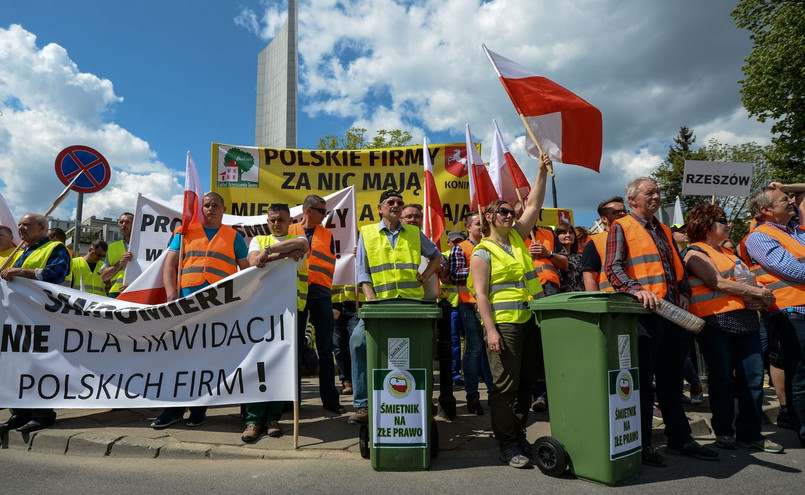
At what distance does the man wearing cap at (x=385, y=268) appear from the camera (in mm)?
4375

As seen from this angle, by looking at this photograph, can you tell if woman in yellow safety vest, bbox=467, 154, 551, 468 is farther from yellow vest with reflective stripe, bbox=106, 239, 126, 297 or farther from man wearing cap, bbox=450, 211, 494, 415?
yellow vest with reflective stripe, bbox=106, 239, 126, 297

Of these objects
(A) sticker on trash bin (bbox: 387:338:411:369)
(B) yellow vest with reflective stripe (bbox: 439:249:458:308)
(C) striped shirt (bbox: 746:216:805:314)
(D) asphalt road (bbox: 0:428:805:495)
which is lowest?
(D) asphalt road (bbox: 0:428:805:495)

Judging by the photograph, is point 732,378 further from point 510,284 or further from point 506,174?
point 506,174

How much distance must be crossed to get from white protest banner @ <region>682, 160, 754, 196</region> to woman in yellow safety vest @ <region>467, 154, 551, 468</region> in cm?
430

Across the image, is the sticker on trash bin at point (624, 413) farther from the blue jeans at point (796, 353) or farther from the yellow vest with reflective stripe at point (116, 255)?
the yellow vest with reflective stripe at point (116, 255)

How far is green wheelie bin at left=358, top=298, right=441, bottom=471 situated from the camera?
3529 mm

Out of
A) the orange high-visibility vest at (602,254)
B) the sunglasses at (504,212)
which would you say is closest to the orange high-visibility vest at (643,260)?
the orange high-visibility vest at (602,254)

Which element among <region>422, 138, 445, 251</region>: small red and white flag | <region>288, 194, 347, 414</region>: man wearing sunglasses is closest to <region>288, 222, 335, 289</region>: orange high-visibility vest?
<region>288, 194, 347, 414</region>: man wearing sunglasses

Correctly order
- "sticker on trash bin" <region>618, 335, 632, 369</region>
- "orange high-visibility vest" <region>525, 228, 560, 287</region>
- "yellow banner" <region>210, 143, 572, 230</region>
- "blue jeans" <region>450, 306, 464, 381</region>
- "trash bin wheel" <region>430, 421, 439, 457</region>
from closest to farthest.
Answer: "sticker on trash bin" <region>618, 335, 632, 369</region> → "trash bin wheel" <region>430, 421, 439, 457</region> → "orange high-visibility vest" <region>525, 228, 560, 287</region> → "blue jeans" <region>450, 306, 464, 381</region> → "yellow banner" <region>210, 143, 572, 230</region>

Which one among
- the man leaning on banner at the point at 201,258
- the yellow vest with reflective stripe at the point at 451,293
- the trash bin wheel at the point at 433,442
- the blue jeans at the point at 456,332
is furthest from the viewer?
the blue jeans at the point at 456,332

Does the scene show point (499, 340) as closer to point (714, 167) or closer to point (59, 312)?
point (59, 312)

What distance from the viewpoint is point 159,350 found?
4.55 m

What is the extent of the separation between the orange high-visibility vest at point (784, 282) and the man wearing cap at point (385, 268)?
2775mm

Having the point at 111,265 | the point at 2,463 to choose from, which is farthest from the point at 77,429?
the point at 111,265
